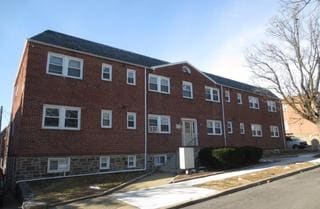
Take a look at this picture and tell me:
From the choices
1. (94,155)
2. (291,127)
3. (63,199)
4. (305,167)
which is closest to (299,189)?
(305,167)

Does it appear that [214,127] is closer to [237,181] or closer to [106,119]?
[106,119]

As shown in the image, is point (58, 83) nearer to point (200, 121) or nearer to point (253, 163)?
point (200, 121)

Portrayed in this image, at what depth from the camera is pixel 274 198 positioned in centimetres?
980

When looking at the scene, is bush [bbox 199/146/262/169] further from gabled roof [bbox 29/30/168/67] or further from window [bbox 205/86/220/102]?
gabled roof [bbox 29/30/168/67]

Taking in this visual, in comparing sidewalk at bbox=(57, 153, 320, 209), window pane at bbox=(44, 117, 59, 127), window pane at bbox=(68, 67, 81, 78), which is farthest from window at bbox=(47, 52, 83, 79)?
sidewalk at bbox=(57, 153, 320, 209)

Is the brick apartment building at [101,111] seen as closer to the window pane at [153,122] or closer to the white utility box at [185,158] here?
the window pane at [153,122]

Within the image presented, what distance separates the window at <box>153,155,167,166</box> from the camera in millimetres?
20781

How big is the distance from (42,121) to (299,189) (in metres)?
13.1

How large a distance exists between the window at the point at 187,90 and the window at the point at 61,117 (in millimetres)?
9545

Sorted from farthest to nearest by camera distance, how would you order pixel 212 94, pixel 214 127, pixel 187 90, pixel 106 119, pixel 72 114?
pixel 212 94, pixel 214 127, pixel 187 90, pixel 106 119, pixel 72 114

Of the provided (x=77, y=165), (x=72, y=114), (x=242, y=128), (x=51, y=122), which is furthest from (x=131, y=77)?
(x=242, y=128)

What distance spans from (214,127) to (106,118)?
1095 centimetres

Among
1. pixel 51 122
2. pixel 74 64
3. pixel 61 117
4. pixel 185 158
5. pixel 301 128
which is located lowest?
pixel 185 158

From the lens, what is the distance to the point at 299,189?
1120 centimetres
